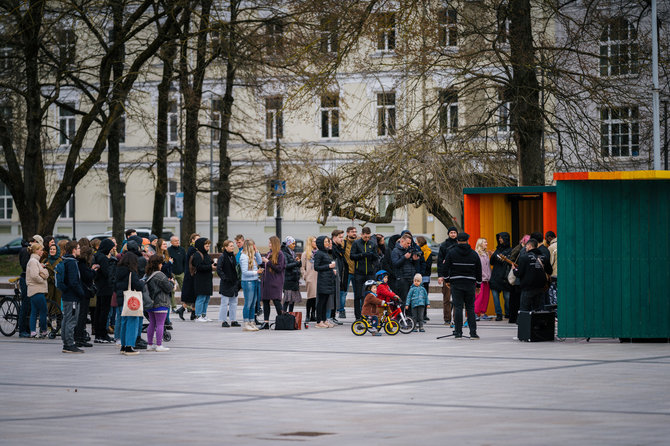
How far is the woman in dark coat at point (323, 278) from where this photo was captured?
21.9 meters

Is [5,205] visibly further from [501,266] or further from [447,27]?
[501,266]

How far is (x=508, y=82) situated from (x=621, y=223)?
36.9 ft

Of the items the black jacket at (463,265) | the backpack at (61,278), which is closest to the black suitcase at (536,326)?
the black jacket at (463,265)

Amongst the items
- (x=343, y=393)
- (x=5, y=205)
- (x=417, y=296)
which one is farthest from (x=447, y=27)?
(x=5, y=205)

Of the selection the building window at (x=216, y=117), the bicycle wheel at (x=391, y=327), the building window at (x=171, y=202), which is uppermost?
the building window at (x=216, y=117)

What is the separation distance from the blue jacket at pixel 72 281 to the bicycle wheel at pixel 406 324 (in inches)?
231

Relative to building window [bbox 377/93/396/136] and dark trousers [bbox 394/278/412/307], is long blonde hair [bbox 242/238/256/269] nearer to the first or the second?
dark trousers [bbox 394/278/412/307]

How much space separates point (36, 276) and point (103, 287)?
1.27 m

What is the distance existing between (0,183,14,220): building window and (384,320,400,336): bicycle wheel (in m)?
52.5

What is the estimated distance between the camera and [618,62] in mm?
29266

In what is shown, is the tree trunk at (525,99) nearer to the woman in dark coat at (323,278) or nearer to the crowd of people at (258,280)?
the crowd of people at (258,280)

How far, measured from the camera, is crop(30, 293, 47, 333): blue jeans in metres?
19.2

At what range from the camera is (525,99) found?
→ 2773cm

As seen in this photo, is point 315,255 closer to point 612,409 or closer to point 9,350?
point 9,350
